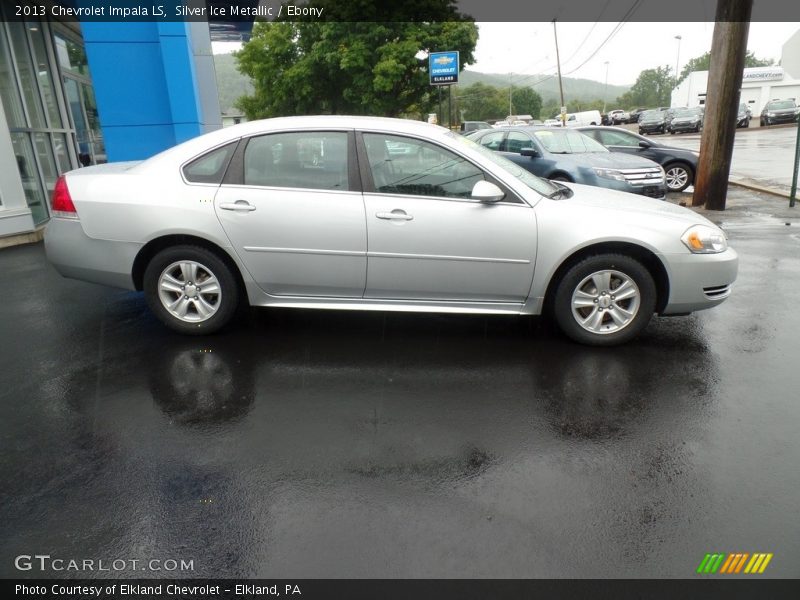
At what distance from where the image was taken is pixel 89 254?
4.46 m

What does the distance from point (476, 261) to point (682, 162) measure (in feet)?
35.4

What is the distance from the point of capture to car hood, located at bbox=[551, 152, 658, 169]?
10070 mm

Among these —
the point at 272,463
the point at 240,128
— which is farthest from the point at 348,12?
the point at 272,463

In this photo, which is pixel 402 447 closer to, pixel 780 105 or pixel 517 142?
pixel 517 142

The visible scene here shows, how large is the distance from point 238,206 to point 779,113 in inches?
1721

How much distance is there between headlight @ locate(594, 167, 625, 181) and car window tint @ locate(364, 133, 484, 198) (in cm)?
639

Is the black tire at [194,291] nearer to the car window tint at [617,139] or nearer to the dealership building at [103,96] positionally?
the dealership building at [103,96]

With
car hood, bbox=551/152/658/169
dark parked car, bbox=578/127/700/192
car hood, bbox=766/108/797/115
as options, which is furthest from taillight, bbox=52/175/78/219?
car hood, bbox=766/108/797/115

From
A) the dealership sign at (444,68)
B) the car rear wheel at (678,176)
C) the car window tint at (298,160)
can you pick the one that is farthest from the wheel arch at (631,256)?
the dealership sign at (444,68)

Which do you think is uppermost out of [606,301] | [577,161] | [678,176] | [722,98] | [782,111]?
[722,98]

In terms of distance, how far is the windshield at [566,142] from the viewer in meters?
10.8

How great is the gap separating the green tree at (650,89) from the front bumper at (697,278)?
142 m

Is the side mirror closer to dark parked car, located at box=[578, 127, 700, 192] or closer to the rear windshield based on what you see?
dark parked car, located at box=[578, 127, 700, 192]

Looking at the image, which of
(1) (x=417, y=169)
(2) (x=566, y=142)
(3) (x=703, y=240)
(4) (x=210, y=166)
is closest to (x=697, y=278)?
(3) (x=703, y=240)
